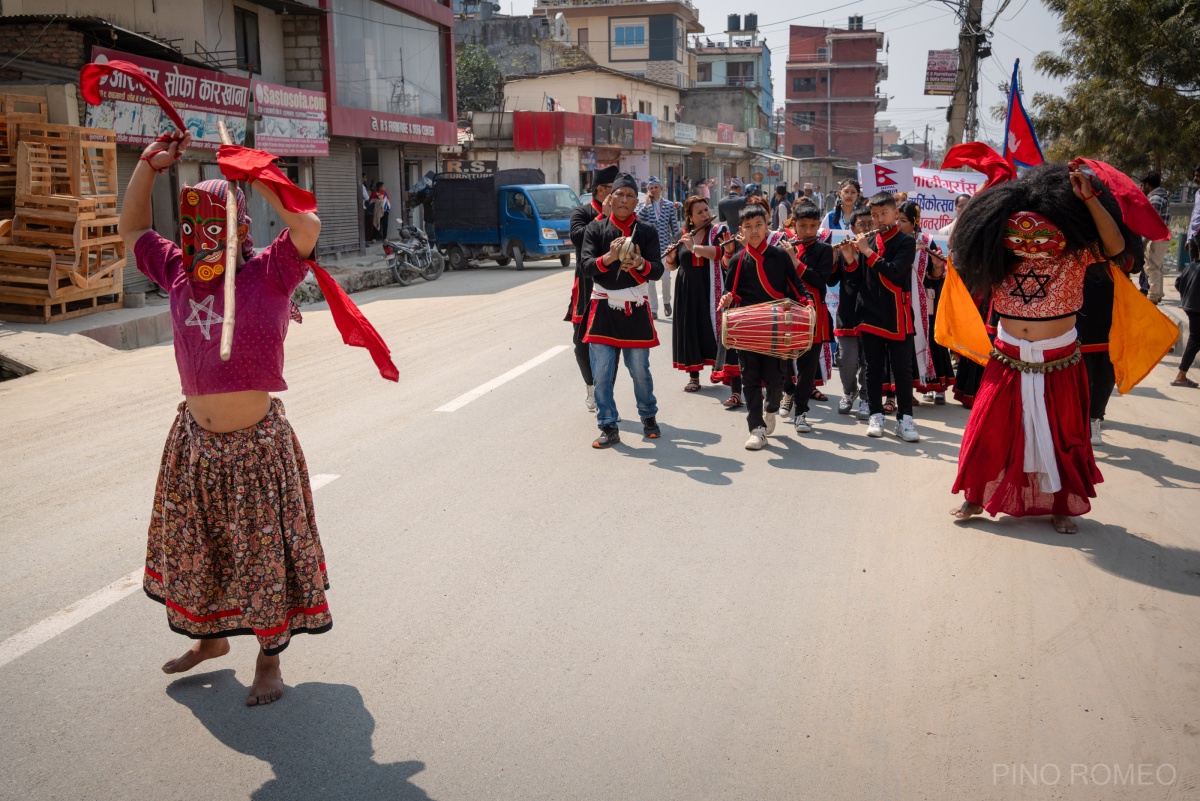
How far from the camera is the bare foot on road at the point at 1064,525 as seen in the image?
5688 mm

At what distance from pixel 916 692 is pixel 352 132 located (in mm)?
23547

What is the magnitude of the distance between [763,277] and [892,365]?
4.26ft

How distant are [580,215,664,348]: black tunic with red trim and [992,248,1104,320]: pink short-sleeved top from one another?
2.63 m

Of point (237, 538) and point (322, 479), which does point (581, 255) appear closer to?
point (322, 479)

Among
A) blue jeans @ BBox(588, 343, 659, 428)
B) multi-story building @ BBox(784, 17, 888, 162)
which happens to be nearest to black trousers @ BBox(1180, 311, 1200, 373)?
blue jeans @ BBox(588, 343, 659, 428)

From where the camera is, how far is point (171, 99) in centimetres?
1741

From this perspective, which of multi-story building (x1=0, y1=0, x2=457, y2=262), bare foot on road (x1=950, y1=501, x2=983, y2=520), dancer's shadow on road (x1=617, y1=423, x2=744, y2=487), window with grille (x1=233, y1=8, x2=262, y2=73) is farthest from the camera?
window with grille (x1=233, y1=8, x2=262, y2=73)

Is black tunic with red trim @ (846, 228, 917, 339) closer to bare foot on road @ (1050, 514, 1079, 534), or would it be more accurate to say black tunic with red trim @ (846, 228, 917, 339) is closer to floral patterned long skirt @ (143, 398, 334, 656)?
bare foot on road @ (1050, 514, 1079, 534)

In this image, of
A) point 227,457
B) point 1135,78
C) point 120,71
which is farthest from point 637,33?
point 227,457

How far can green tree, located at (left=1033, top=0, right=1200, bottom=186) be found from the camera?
52.0 feet

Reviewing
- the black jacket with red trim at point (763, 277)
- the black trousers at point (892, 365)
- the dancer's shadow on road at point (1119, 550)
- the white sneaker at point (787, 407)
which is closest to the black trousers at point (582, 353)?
the black jacket with red trim at point (763, 277)

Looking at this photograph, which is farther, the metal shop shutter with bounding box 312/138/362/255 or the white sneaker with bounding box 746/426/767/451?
the metal shop shutter with bounding box 312/138/362/255

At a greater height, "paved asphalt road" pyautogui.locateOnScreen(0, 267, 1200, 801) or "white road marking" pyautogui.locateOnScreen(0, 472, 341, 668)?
"white road marking" pyautogui.locateOnScreen(0, 472, 341, 668)

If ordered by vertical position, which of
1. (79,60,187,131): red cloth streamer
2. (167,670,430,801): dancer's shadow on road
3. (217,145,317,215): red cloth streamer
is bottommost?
(167,670,430,801): dancer's shadow on road
